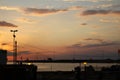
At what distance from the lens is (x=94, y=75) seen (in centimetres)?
5531

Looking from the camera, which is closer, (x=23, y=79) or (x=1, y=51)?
(x=23, y=79)

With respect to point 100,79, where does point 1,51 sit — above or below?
above

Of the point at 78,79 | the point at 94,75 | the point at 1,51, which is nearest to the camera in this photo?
the point at 78,79

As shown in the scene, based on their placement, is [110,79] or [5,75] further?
[110,79]

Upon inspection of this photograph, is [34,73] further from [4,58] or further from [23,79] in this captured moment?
[4,58]

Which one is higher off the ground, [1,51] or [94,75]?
[1,51]

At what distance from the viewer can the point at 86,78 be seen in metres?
48.8

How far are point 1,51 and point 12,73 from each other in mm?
39134

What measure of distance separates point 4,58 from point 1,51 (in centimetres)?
168

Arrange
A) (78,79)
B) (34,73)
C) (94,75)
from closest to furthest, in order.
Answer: (34,73), (78,79), (94,75)

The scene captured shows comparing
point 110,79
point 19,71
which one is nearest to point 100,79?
point 110,79

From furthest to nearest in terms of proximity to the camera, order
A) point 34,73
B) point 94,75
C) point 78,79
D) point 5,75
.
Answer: point 94,75 < point 78,79 < point 34,73 < point 5,75

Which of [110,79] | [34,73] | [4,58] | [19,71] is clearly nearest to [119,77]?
[110,79]

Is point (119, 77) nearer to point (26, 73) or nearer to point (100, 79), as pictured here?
point (100, 79)
